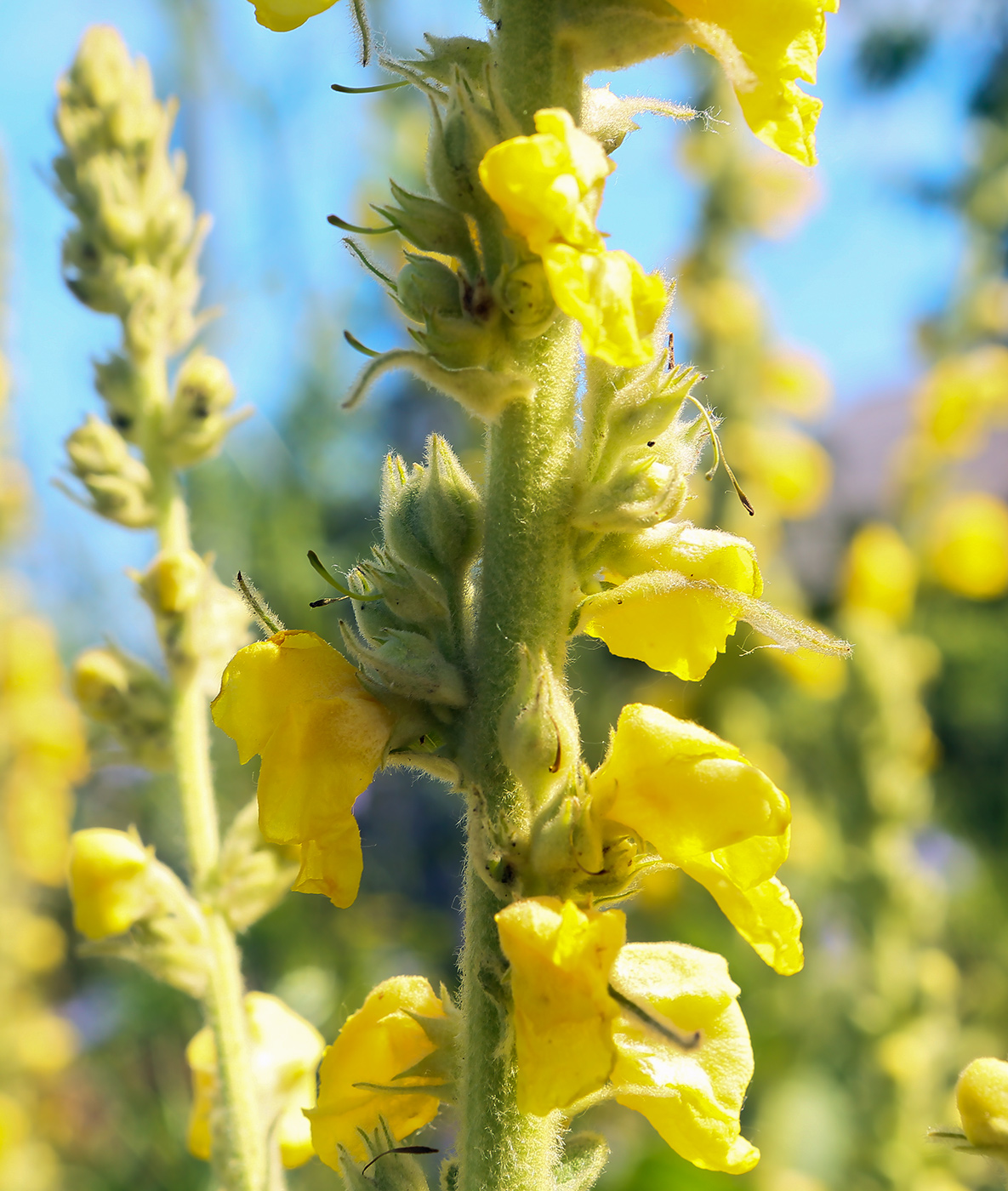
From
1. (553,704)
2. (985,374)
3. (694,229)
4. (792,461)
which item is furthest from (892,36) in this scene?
(553,704)

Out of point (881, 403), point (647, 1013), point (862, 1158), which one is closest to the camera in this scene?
point (647, 1013)

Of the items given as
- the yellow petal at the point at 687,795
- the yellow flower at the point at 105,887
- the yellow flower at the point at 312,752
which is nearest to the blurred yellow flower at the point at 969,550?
the yellow flower at the point at 105,887

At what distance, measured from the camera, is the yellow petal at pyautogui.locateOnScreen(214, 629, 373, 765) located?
108cm

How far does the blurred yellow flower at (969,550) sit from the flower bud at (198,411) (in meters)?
4.00

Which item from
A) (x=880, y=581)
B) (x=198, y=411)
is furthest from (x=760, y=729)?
(x=198, y=411)

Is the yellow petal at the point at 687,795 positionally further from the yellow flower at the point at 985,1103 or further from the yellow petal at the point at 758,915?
the yellow flower at the point at 985,1103

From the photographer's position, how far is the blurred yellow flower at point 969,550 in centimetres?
501

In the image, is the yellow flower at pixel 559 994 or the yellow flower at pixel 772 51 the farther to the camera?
the yellow flower at pixel 772 51

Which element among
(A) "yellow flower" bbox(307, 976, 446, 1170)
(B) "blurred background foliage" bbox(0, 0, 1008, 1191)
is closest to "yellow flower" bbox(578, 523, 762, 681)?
(A) "yellow flower" bbox(307, 976, 446, 1170)

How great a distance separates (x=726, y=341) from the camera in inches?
209

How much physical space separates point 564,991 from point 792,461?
4.61 m

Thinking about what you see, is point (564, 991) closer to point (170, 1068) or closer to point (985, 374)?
point (170, 1068)

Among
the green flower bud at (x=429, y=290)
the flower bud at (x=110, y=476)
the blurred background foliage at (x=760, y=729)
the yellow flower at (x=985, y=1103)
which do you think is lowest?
the blurred background foliage at (x=760, y=729)

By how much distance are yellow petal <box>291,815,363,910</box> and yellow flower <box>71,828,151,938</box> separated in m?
0.65
